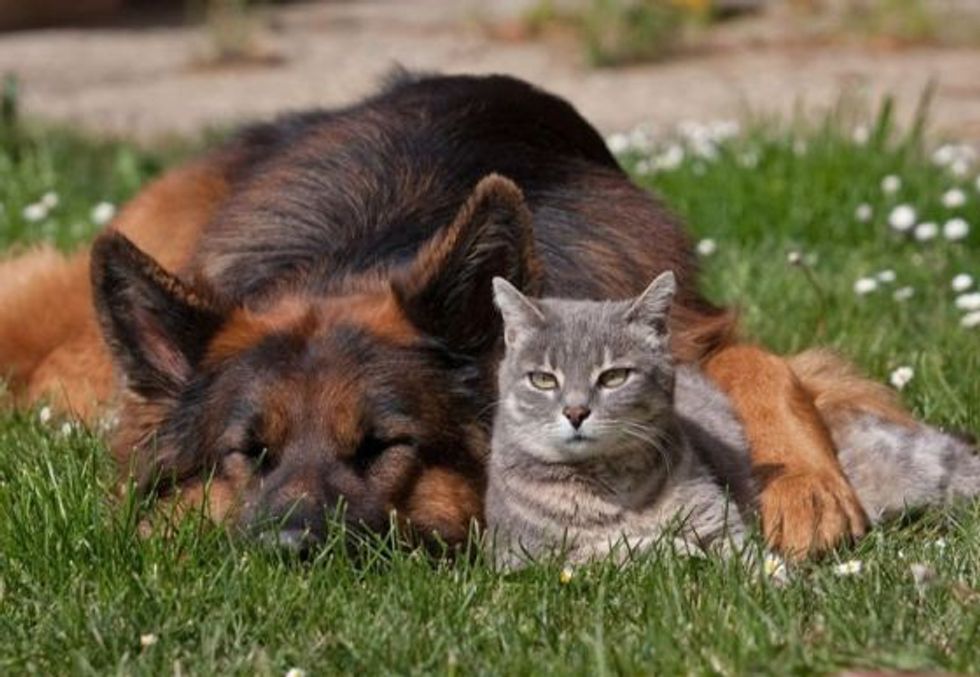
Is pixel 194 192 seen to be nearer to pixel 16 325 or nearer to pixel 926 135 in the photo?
pixel 16 325

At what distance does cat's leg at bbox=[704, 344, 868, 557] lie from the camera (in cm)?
530

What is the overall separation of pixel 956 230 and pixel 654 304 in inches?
135

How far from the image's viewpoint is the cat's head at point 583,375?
491 centimetres

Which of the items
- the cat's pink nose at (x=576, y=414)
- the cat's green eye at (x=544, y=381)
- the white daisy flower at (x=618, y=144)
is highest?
the cat's green eye at (x=544, y=381)

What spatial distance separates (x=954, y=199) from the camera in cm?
851

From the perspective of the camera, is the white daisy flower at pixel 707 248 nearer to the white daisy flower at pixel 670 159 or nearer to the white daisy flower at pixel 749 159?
the white daisy flower at pixel 749 159

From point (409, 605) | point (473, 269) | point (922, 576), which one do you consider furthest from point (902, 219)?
point (409, 605)

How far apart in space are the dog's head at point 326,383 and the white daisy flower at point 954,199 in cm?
370

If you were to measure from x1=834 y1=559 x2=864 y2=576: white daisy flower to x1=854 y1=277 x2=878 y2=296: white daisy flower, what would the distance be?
281 centimetres

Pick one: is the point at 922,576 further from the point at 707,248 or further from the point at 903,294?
the point at 707,248

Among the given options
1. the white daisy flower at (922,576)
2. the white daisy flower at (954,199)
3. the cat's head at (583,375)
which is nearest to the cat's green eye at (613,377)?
the cat's head at (583,375)

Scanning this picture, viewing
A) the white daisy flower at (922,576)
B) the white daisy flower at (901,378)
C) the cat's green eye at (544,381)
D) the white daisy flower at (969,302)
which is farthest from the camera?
the white daisy flower at (969,302)

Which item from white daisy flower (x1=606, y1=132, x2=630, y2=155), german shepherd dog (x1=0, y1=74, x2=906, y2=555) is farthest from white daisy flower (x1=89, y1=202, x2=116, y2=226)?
white daisy flower (x1=606, y1=132, x2=630, y2=155)

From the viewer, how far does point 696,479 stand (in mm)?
5082
